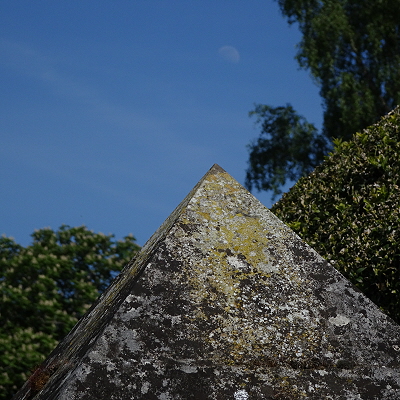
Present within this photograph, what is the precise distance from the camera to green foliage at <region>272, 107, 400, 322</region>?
4.48 m

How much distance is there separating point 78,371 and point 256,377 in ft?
2.59

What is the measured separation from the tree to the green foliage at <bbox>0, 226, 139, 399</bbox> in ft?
36.2

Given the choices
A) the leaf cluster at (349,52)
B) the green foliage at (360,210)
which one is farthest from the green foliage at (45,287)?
the leaf cluster at (349,52)

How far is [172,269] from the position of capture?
283 cm

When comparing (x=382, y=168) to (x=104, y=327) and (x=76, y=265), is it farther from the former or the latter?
(x=76, y=265)

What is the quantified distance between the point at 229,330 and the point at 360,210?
→ 2.82 metres

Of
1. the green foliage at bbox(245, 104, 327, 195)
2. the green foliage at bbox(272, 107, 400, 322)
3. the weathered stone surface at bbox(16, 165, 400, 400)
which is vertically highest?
the green foliage at bbox(245, 104, 327, 195)

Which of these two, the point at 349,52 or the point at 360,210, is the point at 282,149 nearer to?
the point at 349,52

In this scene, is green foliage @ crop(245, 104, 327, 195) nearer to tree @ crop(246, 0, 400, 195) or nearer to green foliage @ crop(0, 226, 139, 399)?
tree @ crop(246, 0, 400, 195)

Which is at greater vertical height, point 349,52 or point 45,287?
point 349,52

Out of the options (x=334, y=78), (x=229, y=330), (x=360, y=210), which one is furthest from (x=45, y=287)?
(x=334, y=78)

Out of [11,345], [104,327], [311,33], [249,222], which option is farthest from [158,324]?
[311,33]

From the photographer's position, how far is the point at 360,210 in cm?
511

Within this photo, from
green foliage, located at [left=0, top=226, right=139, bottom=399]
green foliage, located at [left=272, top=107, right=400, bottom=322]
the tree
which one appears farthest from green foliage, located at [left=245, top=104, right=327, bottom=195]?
green foliage, located at [left=272, top=107, right=400, bottom=322]
